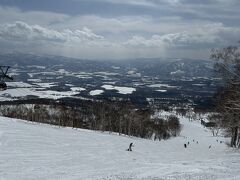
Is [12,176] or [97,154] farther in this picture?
[97,154]

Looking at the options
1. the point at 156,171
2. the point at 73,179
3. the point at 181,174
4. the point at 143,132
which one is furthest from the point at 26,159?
the point at 143,132

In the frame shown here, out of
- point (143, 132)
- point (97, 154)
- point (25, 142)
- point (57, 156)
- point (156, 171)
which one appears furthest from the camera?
point (143, 132)

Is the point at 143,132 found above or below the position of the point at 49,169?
below

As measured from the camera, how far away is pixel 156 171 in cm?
2475

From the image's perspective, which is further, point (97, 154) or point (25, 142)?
point (25, 142)

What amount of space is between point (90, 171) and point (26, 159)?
720cm

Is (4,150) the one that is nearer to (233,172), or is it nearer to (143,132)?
(233,172)

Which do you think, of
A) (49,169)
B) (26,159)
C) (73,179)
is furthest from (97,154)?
(73,179)

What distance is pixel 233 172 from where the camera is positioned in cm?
2355

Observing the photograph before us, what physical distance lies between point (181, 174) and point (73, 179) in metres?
6.50

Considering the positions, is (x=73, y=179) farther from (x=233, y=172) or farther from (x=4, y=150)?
(x=4, y=150)

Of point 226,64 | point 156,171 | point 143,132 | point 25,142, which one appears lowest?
point 143,132

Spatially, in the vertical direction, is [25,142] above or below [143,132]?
above

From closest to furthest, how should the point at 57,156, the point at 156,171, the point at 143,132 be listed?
the point at 156,171 → the point at 57,156 → the point at 143,132
